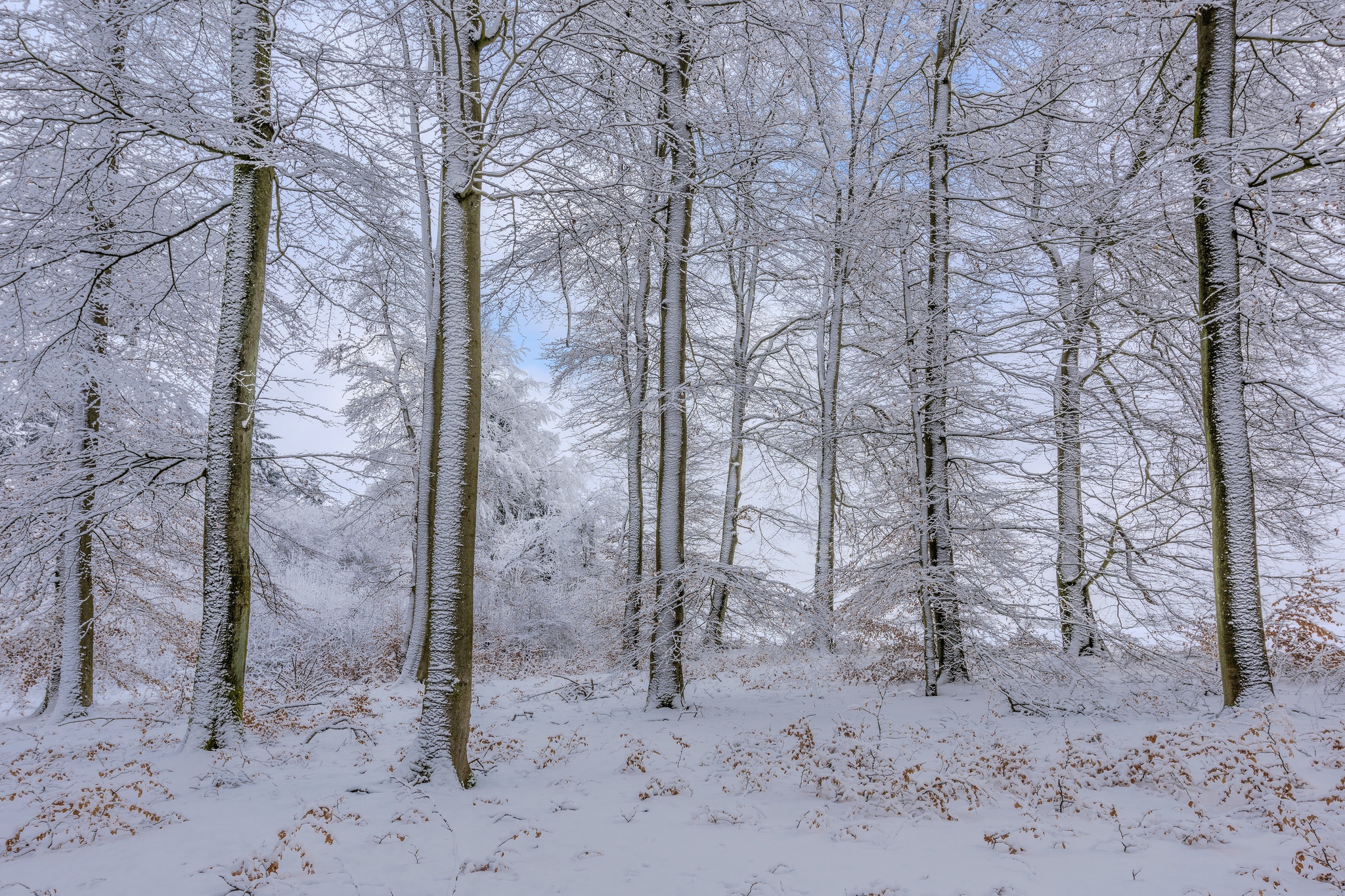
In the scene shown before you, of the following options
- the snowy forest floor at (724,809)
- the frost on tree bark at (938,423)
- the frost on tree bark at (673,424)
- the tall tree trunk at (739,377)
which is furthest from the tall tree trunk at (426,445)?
the frost on tree bark at (938,423)

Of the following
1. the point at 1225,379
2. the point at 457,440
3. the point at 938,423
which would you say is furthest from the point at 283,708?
the point at 1225,379

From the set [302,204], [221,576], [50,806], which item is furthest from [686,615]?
[302,204]

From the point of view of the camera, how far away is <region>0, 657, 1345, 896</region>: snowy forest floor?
3955 millimetres

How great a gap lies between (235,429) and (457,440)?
3.26 meters

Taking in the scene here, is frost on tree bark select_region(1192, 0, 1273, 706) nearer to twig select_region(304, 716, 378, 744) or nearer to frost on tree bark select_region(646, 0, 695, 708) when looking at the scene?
frost on tree bark select_region(646, 0, 695, 708)

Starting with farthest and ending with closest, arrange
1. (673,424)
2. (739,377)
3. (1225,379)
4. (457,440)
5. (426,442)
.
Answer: (739,377) < (426,442) < (673,424) < (1225,379) < (457,440)

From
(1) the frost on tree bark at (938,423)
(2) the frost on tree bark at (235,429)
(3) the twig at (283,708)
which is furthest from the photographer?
(3) the twig at (283,708)

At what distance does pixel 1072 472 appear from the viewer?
369 inches

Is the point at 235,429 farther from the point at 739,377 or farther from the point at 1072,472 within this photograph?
the point at 1072,472

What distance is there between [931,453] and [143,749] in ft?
33.9

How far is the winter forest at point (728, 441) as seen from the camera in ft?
15.9

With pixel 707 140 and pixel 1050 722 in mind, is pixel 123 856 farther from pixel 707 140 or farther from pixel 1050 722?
pixel 707 140

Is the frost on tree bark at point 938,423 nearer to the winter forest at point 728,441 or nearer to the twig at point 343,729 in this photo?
the winter forest at point 728,441

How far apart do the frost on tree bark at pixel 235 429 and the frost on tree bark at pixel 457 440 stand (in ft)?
8.23
